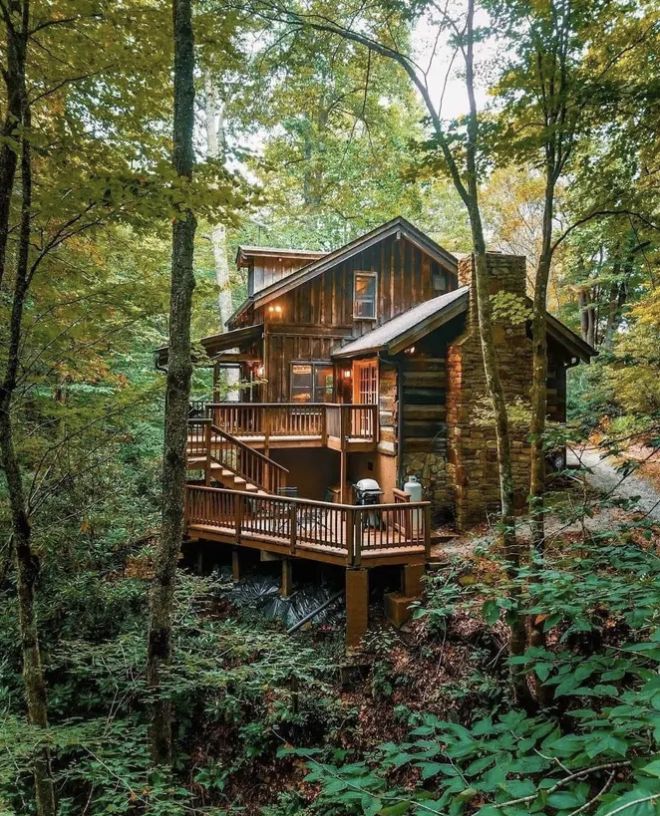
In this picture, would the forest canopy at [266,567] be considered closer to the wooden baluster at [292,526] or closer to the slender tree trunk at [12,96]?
the slender tree trunk at [12,96]

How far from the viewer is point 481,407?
34.1 feet

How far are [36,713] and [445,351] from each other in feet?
32.9

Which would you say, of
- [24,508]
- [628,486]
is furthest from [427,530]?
[24,508]

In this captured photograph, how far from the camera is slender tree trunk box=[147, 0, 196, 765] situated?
461cm

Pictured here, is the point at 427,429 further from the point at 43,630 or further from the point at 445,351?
the point at 43,630

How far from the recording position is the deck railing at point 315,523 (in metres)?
8.23

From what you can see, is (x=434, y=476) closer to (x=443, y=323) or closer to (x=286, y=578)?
(x=443, y=323)

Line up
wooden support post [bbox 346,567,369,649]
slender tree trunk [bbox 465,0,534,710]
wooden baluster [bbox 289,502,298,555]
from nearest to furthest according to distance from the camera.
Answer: slender tree trunk [bbox 465,0,534,710], wooden support post [bbox 346,567,369,649], wooden baluster [bbox 289,502,298,555]

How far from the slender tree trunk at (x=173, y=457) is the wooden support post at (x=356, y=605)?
381 centimetres

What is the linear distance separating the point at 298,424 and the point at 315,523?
4.28 meters

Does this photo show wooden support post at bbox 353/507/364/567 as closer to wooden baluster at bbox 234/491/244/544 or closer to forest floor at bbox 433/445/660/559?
forest floor at bbox 433/445/660/559

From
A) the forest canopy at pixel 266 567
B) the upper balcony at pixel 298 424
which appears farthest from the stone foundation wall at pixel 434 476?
the upper balcony at pixel 298 424

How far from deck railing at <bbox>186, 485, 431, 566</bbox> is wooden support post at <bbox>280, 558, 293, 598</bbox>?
18.7 inches

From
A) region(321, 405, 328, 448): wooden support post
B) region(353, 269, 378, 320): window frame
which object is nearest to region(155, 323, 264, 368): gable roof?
region(353, 269, 378, 320): window frame
